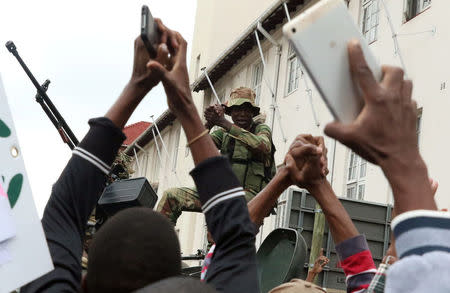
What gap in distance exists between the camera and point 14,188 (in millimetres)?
1890

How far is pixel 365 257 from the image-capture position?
254 centimetres

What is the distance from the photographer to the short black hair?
1388 mm

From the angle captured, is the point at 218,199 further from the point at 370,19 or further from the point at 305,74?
the point at 370,19

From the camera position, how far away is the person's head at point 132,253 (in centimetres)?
174

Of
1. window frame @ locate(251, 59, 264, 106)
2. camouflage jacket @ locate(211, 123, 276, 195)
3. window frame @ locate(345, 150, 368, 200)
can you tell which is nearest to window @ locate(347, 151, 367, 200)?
window frame @ locate(345, 150, 368, 200)

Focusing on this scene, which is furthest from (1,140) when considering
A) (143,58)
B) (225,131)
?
(225,131)

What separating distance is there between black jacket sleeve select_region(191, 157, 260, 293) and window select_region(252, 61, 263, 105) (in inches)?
854

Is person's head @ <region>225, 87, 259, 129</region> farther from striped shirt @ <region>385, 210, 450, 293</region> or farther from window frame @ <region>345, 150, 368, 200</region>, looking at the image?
window frame @ <region>345, 150, 368, 200</region>

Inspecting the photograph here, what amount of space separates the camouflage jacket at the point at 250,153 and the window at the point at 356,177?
9917 millimetres

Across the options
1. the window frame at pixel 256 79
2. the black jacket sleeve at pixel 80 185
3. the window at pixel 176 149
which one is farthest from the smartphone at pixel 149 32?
the window at pixel 176 149

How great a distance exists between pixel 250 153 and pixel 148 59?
423 centimetres

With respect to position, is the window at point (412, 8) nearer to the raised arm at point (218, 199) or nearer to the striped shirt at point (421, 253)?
the raised arm at point (218, 199)

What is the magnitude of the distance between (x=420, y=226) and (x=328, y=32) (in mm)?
353

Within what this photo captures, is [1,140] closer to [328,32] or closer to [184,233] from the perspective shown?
[328,32]
